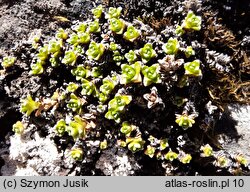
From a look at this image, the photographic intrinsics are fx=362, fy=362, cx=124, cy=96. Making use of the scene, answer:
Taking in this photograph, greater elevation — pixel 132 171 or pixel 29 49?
pixel 29 49

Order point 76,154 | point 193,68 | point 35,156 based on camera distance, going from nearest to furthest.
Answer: point 193,68, point 76,154, point 35,156

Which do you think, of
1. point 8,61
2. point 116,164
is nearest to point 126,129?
point 116,164

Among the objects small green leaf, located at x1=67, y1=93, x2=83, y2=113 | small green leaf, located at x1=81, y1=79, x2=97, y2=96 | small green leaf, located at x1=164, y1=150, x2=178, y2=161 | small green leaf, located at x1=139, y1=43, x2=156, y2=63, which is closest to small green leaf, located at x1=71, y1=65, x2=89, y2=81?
small green leaf, located at x1=81, y1=79, x2=97, y2=96

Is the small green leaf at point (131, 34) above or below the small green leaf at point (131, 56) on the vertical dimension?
above

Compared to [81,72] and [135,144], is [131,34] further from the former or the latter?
[135,144]

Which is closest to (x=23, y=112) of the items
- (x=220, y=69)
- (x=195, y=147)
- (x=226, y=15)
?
(x=195, y=147)

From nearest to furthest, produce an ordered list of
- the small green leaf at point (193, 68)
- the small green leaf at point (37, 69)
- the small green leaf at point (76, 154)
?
1. the small green leaf at point (193, 68)
2. the small green leaf at point (76, 154)
3. the small green leaf at point (37, 69)

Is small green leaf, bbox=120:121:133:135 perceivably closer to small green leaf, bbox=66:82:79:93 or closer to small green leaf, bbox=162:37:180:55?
small green leaf, bbox=66:82:79:93

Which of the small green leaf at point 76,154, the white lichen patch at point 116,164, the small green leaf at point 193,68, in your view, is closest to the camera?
the small green leaf at point 193,68

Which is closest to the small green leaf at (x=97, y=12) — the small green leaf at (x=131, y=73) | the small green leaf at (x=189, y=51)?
the small green leaf at (x=131, y=73)

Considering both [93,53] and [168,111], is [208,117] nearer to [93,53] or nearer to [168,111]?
[168,111]

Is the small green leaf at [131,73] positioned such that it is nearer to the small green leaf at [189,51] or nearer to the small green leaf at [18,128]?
the small green leaf at [189,51]
